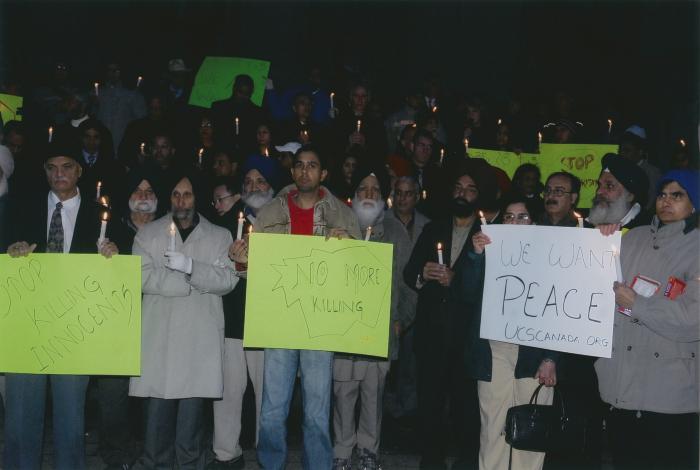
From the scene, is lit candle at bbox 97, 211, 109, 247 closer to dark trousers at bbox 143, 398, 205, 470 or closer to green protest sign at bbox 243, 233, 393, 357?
green protest sign at bbox 243, 233, 393, 357

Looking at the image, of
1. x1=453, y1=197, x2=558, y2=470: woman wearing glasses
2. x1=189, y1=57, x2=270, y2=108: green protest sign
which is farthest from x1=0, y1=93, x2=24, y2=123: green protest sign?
x1=453, y1=197, x2=558, y2=470: woman wearing glasses

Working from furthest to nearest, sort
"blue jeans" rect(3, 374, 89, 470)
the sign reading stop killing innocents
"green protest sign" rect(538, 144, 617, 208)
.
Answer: "green protest sign" rect(538, 144, 617, 208), "blue jeans" rect(3, 374, 89, 470), the sign reading stop killing innocents

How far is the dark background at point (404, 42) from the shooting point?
47.8 feet

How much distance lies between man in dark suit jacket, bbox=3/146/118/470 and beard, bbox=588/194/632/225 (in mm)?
3358

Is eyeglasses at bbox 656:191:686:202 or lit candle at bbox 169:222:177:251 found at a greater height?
eyeglasses at bbox 656:191:686:202

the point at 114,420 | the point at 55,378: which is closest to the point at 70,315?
the point at 55,378

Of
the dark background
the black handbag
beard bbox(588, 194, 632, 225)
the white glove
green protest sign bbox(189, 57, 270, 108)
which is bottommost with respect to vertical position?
the black handbag

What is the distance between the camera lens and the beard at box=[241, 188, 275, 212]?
762 cm

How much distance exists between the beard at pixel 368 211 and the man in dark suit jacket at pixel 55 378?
6.69 feet

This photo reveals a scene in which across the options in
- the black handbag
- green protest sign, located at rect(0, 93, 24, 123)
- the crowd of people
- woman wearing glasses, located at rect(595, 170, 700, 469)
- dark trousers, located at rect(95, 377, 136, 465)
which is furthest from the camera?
green protest sign, located at rect(0, 93, 24, 123)

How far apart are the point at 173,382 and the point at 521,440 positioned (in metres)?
2.30

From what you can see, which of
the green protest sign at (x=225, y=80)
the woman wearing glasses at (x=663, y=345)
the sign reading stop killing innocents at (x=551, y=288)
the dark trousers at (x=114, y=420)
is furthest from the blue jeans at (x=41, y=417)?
the green protest sign at (x=225, y=80)

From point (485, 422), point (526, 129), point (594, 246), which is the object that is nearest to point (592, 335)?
point (594, 246)

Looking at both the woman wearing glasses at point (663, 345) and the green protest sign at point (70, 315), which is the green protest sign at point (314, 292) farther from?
the woman wearing glasses at point (663, 345)
